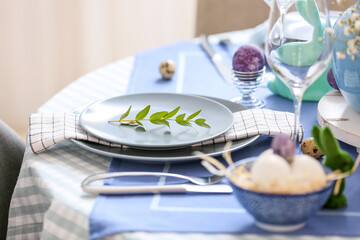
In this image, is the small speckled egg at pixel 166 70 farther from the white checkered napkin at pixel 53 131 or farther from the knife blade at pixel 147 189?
the knife blade at pixel 147 189

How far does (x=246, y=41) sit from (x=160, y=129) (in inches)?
37.7

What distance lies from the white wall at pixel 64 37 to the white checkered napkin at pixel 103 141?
2387 millimetres

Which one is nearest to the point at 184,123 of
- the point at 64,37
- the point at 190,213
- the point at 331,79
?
the point at 190,213

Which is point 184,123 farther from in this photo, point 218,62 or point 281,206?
point 218,62

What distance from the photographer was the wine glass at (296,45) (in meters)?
0.83

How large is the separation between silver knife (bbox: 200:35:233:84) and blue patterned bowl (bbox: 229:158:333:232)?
0.78m

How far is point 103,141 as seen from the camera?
993 mm

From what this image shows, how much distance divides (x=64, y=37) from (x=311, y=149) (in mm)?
2667

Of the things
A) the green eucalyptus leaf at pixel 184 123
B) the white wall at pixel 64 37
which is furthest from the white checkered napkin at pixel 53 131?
the white wall at pixel 64 37

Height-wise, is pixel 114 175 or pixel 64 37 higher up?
pixel 114 175

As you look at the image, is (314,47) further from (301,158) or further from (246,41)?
(246,41)

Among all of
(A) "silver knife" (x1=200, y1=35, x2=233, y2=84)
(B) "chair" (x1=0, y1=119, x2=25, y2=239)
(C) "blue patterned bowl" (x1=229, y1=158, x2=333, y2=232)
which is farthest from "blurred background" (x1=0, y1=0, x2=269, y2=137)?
(C) "blue patterned bowl" (x1=229, y1=158, x2=333, y2=232)

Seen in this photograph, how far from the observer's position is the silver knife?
4.98 feet

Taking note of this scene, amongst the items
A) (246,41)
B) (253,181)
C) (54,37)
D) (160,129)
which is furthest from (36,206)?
(54,37)
